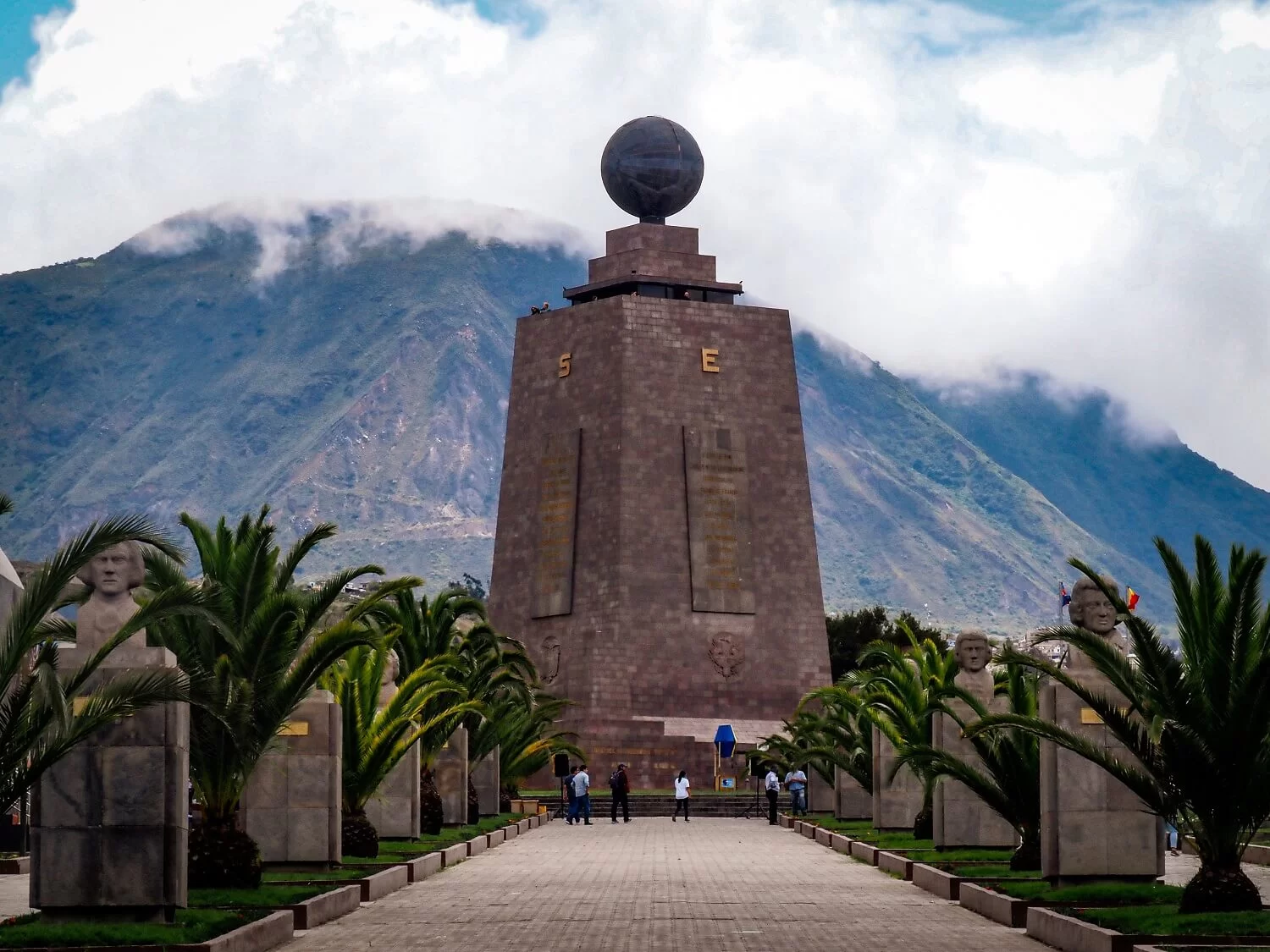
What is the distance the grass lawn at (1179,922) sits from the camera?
1443cm

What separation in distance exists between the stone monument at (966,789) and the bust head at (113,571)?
1018 cm

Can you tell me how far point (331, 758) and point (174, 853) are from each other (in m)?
5.83

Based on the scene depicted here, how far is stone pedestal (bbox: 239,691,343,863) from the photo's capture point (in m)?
21.2

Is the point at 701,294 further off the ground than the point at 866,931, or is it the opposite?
the point at 701,294

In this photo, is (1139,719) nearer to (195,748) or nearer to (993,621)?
(195,748)

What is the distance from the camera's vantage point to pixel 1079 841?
1859 cm

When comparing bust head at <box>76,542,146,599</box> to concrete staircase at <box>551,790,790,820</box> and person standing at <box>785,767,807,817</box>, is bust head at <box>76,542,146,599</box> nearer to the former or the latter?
person standing at <box>785,767,807,817</box>

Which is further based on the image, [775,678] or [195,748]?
[775,678]

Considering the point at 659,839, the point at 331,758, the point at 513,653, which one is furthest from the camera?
the point at 513,653

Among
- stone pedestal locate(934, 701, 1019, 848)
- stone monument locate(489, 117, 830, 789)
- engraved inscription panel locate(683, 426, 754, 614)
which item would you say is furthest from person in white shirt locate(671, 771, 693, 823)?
stone pedestal locate(934, 701, 1019, 848)

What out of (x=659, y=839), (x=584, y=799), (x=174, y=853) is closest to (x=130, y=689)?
(x=174, y=853)

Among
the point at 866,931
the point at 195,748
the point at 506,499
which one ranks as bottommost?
the point at 866,931

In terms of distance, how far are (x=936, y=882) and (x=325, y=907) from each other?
5883mm

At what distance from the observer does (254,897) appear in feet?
58.2
